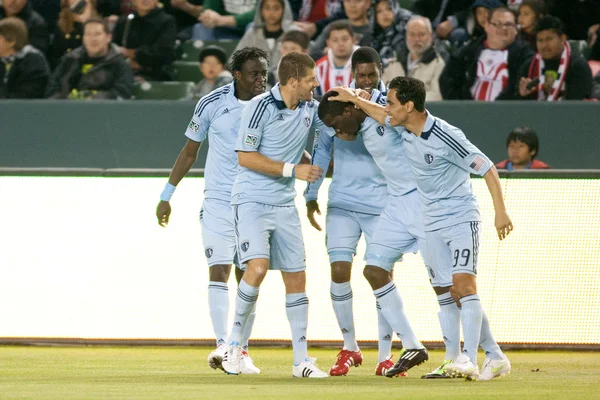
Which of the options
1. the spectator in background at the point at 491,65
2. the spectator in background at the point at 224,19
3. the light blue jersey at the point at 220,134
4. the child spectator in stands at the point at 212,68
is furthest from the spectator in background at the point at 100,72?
the light blue jersey at the point at 220,134

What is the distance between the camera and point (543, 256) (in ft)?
34.0

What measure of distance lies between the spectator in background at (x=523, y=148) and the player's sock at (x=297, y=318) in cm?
411

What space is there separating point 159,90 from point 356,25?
251cm

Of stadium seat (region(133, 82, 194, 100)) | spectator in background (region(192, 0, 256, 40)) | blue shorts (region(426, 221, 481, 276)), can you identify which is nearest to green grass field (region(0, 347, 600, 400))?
blue shorts (region(426, 221, 481, 276))

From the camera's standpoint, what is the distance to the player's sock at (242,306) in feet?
27.2

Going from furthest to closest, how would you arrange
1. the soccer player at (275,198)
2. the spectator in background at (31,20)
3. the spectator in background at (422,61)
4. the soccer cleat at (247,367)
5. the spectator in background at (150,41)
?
the spectator in background at (31,20) → the spectator in background at (150,41) → the spectator in background at (422,61) → the soccer cleat at (247,367) → the soccer player at (275,198)

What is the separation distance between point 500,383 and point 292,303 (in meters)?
1.56

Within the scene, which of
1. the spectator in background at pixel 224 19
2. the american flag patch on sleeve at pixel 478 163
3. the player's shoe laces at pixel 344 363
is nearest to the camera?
the american flag patch on sleeve at pixel 478 163

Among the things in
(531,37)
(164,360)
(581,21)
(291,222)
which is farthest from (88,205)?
(581,21)

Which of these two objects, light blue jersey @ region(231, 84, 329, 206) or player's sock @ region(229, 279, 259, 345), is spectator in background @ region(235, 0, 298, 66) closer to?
light blue jersey @ region(231, 84, 329, 206)

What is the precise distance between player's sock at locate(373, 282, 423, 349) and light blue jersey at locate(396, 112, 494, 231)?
580mm

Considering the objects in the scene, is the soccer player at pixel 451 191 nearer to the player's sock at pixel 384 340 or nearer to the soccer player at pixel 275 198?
the soccer player at pixel 275 198

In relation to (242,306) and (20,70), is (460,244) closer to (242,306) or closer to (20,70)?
(242,306)

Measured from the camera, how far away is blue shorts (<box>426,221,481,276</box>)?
25.6 feet
